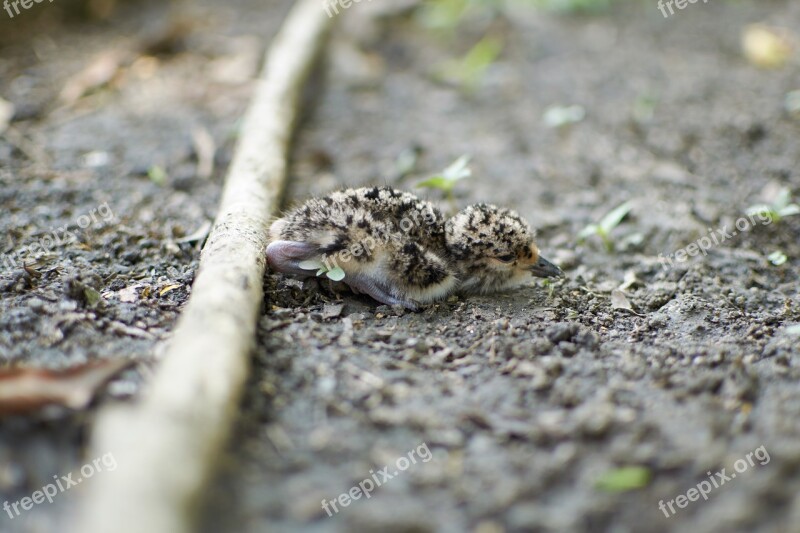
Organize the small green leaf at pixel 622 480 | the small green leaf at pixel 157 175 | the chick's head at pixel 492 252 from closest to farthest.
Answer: the small green leaf at pixel 622 480
the chick's head at pixel 492 252
the small green leaf at pixel 157 175

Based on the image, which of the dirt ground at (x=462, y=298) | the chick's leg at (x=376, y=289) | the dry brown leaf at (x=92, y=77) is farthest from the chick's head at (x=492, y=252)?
the dry brown leaf at (x=92, y=77)

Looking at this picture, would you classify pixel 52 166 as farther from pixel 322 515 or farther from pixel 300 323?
pixel 322 515

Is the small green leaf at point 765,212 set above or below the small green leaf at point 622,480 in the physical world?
below

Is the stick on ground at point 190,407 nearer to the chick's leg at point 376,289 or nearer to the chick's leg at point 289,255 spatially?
the chick's leg at point 289,255

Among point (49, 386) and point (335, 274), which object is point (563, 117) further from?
point (49, 386)

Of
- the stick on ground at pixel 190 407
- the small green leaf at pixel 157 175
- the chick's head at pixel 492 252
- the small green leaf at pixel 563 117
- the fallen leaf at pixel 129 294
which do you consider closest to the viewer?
the stick on ground at pixel 190 407

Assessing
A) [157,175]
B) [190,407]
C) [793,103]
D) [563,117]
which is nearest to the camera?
[190,407]

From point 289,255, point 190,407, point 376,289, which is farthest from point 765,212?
point 190,407
